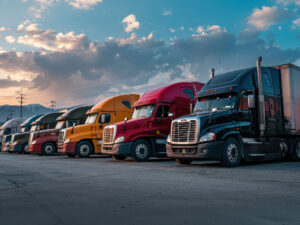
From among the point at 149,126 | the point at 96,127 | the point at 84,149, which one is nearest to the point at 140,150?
the point at 149,126

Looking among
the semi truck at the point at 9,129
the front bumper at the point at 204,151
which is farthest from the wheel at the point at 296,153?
the semi truck at the point at 9,129

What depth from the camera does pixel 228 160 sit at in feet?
38.0

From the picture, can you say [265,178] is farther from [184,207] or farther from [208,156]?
[184,207]

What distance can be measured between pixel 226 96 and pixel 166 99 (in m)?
3.99

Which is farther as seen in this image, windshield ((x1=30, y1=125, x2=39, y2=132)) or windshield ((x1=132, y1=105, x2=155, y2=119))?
windshield ((x1=30, y1=125, x2=39, y2=132))

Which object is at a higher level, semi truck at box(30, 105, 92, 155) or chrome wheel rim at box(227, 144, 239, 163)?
semi truck at box(30, 105, 92, 155)

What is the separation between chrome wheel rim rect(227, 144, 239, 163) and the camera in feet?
38.2

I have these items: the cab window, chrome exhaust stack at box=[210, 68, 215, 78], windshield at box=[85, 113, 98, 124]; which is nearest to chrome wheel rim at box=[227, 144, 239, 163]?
chrome exhaust stack at box=[210, 68, 215, 78]

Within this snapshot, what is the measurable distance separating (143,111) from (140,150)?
1926mm

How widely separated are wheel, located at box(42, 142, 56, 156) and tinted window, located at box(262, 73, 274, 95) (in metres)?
15.6

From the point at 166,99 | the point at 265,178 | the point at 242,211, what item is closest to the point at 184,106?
the point at 166,99

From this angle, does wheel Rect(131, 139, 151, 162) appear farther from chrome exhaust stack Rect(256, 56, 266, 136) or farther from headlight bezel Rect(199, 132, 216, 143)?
chrome exhaust stack Rect(256, 56, 266, 136)

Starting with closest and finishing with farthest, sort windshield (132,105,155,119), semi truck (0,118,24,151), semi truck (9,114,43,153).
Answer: windshield (132,105,155,119) < semi truck (9,114,43,153) < semi truck (0,118,24,151)

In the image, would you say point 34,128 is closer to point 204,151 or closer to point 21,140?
point 21,140
